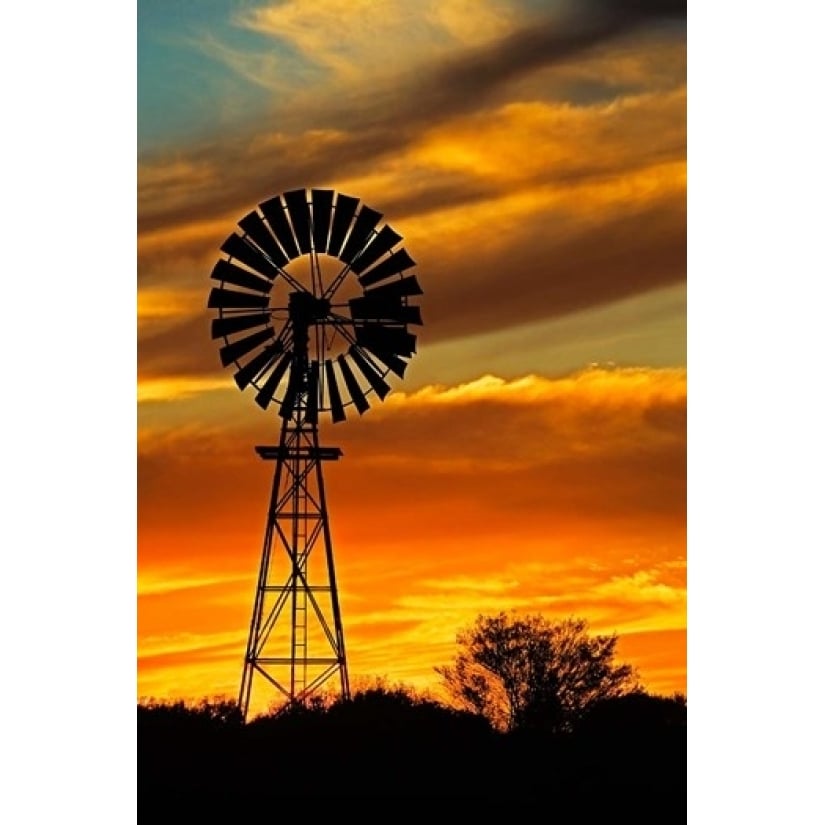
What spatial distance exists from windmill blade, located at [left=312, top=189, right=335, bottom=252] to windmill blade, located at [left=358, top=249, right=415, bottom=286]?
33 centimetres

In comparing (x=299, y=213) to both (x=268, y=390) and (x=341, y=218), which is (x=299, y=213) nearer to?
(x=341, y=218)

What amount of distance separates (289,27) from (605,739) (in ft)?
15.5

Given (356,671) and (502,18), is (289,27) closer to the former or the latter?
(502,18)

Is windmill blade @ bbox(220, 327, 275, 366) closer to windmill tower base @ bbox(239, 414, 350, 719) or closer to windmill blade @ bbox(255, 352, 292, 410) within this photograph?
windmill blade @ bbox(255, 352, 292, 410)

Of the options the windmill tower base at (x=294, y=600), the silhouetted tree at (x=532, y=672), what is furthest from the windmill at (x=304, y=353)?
the silhouetted tree at (x=532, y=672)

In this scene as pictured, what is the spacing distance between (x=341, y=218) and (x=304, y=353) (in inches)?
33.2

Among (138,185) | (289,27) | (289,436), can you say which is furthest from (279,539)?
(289,27)

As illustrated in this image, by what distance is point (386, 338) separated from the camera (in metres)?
11.0

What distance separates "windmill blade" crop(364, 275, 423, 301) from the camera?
1105cm

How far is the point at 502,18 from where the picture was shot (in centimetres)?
1109

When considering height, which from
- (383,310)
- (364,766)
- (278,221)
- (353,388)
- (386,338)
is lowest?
(364,766)

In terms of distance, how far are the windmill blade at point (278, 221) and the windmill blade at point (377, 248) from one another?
1.30 ft

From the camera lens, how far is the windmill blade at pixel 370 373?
36.0 ft

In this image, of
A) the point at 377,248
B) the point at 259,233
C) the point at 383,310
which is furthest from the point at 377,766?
the point at 259,233
